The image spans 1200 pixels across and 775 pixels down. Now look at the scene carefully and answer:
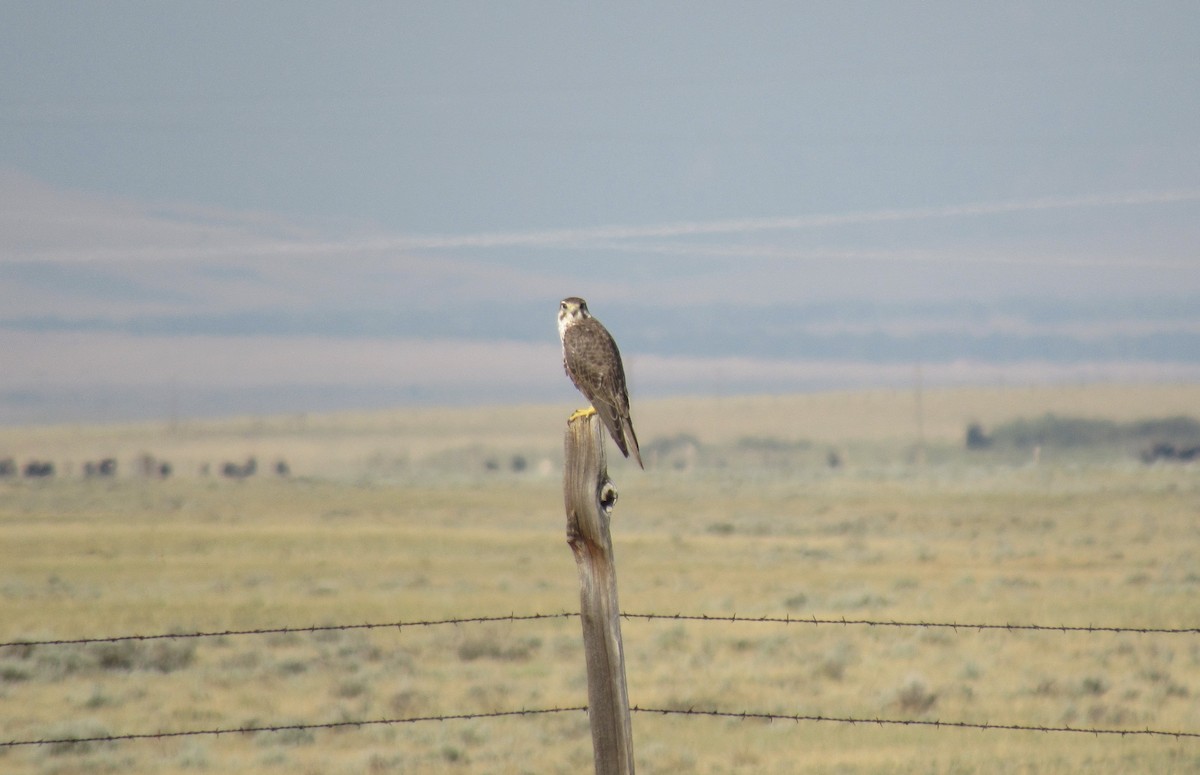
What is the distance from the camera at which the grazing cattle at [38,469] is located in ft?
342

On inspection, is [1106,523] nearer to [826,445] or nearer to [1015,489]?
[1015,489]

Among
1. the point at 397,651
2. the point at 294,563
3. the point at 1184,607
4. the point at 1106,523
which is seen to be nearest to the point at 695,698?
the point at 397,651

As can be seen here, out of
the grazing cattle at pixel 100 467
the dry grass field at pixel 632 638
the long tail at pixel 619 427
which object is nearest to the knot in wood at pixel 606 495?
the long tail at pixel 619 427

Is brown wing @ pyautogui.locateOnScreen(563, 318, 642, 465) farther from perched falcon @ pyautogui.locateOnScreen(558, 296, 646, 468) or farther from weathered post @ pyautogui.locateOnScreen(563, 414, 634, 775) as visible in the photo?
weathered post @ pyautogui.locateOnScreen(563, 414, 634, 775)

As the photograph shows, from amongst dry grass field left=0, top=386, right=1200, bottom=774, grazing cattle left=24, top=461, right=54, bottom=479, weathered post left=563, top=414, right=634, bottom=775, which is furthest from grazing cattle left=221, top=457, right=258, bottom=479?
weathered post left=563, top=414, right=634, bottom=775

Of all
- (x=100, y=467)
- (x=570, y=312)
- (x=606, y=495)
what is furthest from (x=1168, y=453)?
(x=606, y=495)

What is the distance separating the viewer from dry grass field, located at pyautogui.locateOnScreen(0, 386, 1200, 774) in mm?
13914

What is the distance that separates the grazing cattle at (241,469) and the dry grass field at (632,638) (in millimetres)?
36655

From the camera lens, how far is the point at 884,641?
2039 cm

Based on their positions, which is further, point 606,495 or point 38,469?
point 38,469

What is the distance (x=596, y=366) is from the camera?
9164 millimetres

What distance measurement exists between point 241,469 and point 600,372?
101 meters

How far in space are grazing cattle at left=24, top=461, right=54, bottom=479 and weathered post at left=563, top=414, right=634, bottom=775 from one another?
340 ft

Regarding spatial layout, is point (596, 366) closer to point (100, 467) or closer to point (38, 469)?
point (38, 469)
